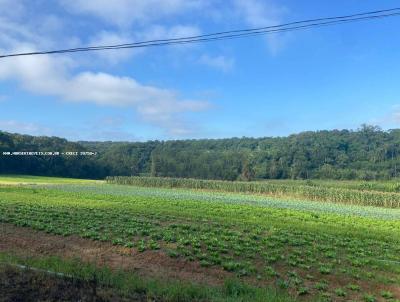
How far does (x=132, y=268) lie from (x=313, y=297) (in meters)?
4.55

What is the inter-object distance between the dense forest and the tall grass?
3431cm

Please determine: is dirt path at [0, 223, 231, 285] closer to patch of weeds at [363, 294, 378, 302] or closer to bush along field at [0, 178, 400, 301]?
bush along field at [0, 178, 400, 301]

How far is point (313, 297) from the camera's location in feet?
31.4

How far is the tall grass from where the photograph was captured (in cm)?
5981

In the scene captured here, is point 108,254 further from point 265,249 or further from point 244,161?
point 244,161

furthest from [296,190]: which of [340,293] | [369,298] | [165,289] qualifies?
→ [165,289]

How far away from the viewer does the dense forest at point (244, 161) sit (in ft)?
384

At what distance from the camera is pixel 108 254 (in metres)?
12.9

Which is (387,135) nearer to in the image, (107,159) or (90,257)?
(107,159)

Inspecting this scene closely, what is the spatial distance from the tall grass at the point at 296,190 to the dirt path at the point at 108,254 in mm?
52997

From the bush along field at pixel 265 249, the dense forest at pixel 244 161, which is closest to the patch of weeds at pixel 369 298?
the bush along field at pixel 265 249

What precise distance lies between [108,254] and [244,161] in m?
113

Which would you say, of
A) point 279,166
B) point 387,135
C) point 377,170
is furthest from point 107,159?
point 387,135

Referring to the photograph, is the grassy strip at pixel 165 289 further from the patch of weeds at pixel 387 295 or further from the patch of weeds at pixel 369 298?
the patch of weeds at pixel 387 295
